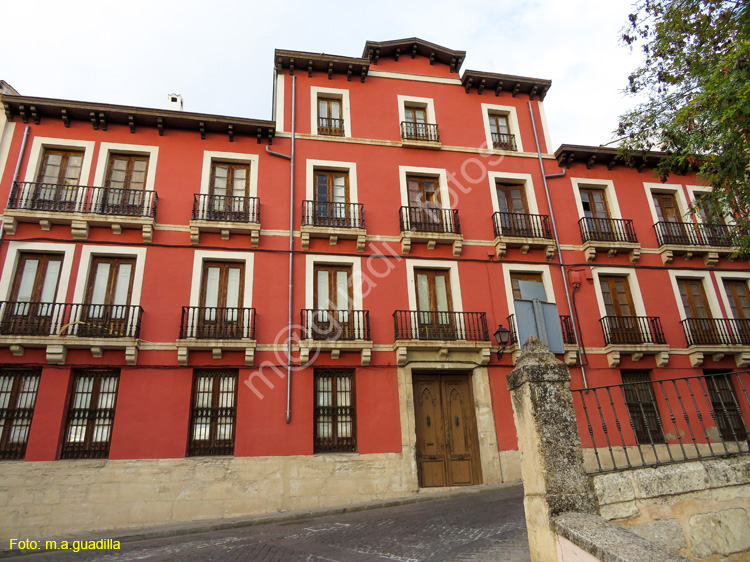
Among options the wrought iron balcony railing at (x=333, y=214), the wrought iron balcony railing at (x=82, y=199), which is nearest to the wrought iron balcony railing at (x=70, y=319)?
the wrought iron balcony railing at (x=82, y=199)

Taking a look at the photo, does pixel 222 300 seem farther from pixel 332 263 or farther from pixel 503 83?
pixel 503 83

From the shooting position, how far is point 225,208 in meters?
14.0

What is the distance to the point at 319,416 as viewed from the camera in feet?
41.6

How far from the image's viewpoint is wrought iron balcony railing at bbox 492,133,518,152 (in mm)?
16859

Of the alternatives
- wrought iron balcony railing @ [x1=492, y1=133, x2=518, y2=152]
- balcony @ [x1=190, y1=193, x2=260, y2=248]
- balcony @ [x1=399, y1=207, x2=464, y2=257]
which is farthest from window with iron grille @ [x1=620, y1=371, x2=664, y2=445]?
balcony @ [x1=190, y1=193, x2=260, y2=248]

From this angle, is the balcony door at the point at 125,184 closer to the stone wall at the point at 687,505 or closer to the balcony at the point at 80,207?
the balcony at the point at 80,207

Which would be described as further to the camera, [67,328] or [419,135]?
[419,135]

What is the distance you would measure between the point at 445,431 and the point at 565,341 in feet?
15.2

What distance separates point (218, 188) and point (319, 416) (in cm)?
737

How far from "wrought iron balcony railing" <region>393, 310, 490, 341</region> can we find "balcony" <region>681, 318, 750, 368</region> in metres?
6.71

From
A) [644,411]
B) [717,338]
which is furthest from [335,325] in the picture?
[717,338]

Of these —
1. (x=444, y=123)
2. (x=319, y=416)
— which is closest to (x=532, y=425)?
(x=319, y=416)

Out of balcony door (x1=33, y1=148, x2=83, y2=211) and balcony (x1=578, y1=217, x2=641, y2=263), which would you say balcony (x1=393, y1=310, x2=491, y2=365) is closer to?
balcony (x1=578, y1=217, x2=641, y2=263)

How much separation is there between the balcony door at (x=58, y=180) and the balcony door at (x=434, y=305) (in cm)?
999
